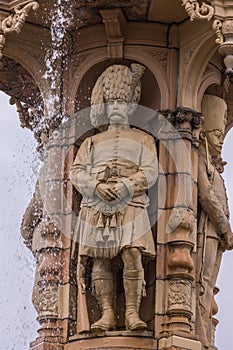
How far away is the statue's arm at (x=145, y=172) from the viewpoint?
19.4 m

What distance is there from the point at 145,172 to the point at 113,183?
1.35 ft

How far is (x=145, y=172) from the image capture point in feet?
64.1

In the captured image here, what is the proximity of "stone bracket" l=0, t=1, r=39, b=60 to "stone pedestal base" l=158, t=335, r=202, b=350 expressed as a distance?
4182 mm

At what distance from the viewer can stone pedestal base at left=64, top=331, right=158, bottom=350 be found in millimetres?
18875

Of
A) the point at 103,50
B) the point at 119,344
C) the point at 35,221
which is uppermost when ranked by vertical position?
the point at 103,50

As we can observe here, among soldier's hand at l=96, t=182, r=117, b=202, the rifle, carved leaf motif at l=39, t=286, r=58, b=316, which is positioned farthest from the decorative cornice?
carved leaf motif at l=39, t=286, r=58, b=316

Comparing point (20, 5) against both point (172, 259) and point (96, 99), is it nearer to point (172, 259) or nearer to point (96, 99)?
point (96, 99)

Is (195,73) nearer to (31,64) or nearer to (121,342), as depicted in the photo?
(31,64)

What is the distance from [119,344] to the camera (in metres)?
18.9

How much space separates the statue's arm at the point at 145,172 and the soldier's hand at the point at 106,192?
0.18m

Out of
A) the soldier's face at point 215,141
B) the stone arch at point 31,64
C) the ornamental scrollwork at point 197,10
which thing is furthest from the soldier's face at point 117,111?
the ornamental scrollwork at point 197,10

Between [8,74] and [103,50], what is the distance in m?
1.69

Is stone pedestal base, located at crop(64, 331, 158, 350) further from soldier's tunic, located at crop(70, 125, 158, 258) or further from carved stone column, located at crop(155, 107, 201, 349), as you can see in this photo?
soldier's tunic, located at crop(70, 125, 158, 258)

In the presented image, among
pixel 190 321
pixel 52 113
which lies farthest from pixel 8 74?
pixel 190 321
